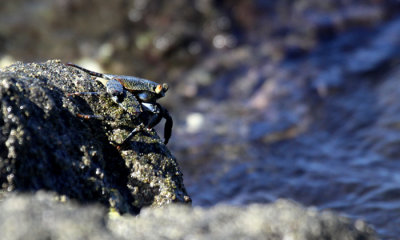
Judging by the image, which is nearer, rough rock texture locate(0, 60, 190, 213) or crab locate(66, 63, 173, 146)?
rough rock texture locate(0, 60, 190, 213)

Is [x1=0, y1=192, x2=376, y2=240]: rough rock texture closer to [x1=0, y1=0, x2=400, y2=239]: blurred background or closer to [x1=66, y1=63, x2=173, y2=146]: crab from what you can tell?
[x1=66, y1=63, x2=173, y2=146]: crab

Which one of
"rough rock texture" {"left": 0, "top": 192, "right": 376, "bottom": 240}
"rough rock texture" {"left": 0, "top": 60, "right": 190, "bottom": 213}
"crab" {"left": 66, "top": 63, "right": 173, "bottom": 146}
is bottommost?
"rough rock texture" {"left": 0, "top": 192, "right": 376, "bottom": 240}

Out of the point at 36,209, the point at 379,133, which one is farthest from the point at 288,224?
the point at 379,133

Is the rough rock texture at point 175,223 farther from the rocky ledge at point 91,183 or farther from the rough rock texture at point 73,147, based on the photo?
the rough rock texture at point 73,147

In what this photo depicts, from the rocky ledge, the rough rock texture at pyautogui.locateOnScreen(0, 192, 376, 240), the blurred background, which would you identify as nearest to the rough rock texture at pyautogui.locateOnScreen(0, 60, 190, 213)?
the rocky ledge

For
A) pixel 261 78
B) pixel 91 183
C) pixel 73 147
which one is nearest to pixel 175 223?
pixel 91 183
